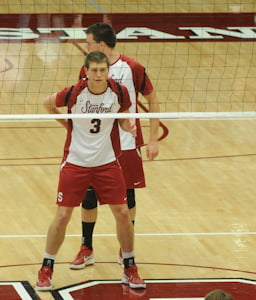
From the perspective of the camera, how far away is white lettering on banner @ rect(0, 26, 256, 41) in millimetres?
18000

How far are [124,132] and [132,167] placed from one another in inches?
13.0

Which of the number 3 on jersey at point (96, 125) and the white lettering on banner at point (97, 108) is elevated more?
the white lettering on banner at point (97, 108)

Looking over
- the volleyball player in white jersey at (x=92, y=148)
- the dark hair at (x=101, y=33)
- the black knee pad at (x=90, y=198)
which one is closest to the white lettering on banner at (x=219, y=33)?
the black knee pad at (x=90, y=198)

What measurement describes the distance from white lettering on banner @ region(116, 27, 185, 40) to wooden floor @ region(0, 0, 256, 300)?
210 centimetres

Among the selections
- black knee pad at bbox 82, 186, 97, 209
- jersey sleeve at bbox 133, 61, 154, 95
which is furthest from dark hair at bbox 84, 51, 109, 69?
black knee pad at bbox 82, 186, 97, 209

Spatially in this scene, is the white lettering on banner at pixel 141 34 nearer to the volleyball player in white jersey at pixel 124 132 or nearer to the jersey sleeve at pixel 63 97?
the volleyball player in white jersey at pixel 124 132

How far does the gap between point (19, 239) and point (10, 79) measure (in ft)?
18.7

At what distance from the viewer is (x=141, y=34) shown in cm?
1825

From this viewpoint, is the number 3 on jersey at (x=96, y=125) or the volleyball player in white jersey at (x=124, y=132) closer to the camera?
the number 3 on jersey at (x=96, y=125)

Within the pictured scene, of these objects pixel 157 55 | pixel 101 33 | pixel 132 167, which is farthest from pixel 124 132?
pixel 157 55

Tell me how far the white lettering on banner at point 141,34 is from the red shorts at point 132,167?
346 inches

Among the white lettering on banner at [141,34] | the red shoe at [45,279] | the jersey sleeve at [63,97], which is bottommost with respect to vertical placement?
the red shoe at [45,279]

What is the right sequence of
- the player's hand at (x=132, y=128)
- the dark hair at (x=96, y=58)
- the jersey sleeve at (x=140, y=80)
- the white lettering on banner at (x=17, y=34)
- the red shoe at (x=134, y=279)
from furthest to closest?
the white lettering on banner at (x=17, y=34) < the jersey sleeve at (x=140, y=80) < the red shoe at (x=134, y=279) < the player's hand at (x=132, y=128) < the dark hair at (x=96, y=58)

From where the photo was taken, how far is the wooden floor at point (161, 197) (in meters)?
9.50
